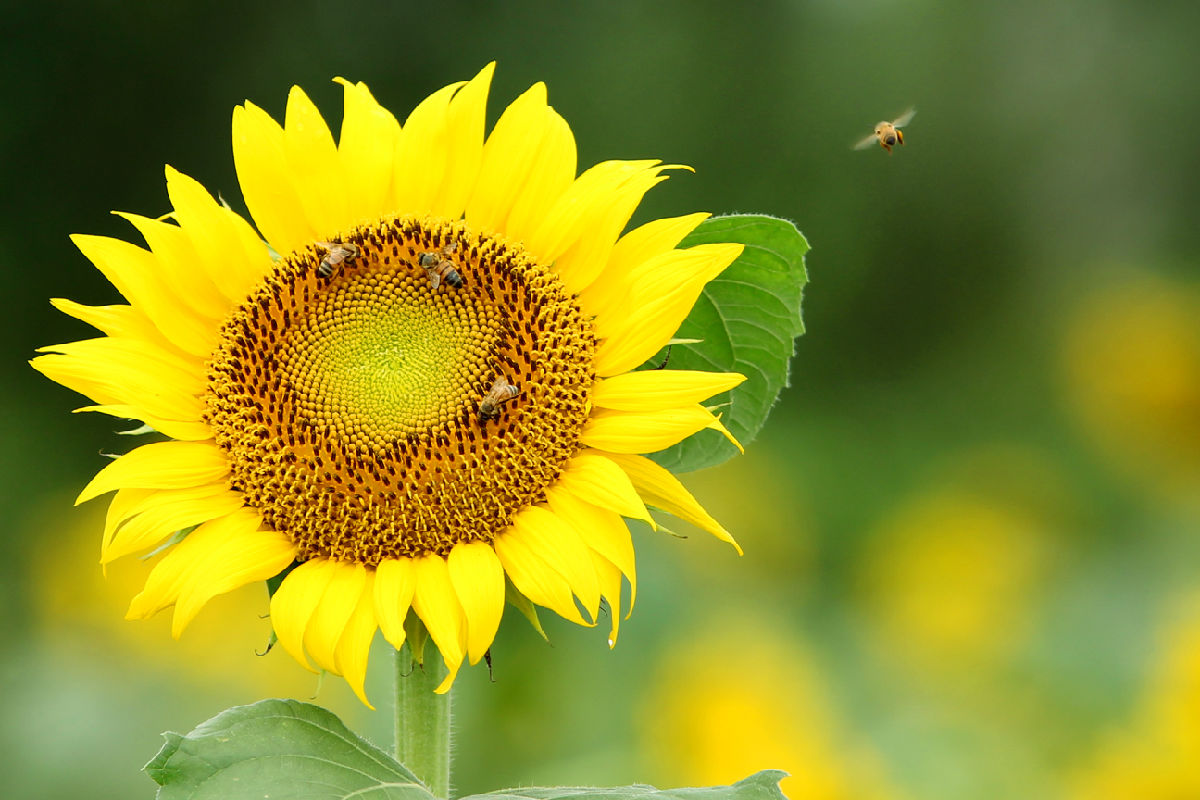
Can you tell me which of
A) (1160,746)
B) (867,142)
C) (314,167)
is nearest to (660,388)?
(314,167)

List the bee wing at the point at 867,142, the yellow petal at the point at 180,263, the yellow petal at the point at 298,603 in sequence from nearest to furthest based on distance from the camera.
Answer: the yellow petal at the point at 298,603
the yellow petal at the point at 180,263
the bee wing at the point at 867,142

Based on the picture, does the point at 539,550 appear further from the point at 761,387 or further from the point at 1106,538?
the point at 1106,538

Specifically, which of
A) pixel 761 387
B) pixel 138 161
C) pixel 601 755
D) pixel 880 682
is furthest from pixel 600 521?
pixel 138 161

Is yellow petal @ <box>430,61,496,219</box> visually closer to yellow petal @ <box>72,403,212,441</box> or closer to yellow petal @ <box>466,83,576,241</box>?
yellow petal @ <box>466,83,576,241</box>

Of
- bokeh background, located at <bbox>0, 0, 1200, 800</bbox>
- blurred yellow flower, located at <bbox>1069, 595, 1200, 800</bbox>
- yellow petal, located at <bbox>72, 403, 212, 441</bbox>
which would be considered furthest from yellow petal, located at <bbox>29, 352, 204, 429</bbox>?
blurred yellow flower, located at <bbox>1069, 595, 1200, 800</bbox>

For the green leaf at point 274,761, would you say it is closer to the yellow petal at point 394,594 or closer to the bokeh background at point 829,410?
the yellow petal at point 394,594

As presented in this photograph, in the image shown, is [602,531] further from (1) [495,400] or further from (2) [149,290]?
(2) [149,290]

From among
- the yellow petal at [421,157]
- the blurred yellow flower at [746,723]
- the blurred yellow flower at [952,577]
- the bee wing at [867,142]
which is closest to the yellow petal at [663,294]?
the yellow petal at [421,157]
